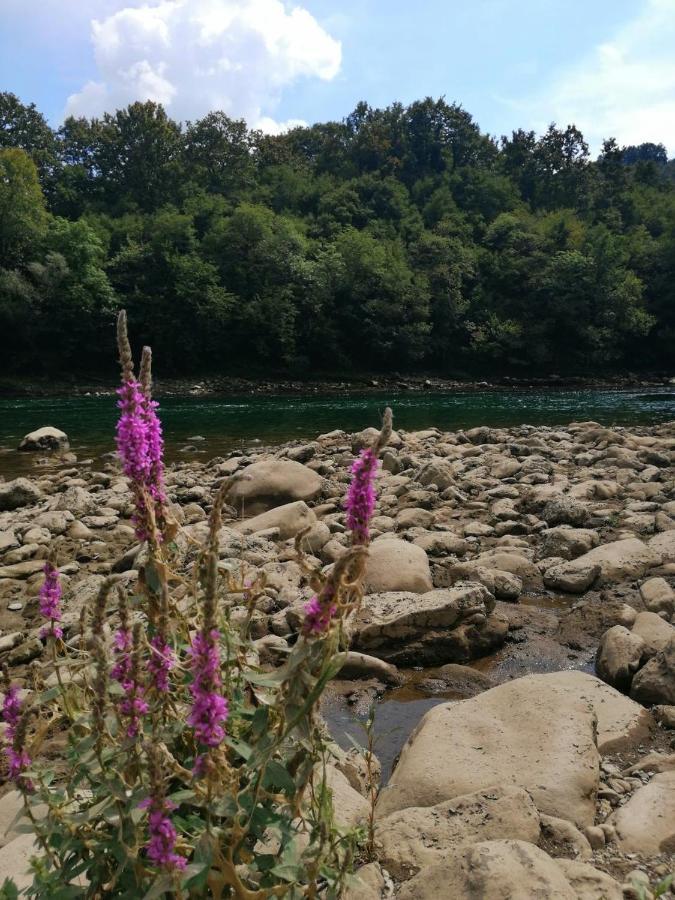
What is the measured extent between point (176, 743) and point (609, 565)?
641cm

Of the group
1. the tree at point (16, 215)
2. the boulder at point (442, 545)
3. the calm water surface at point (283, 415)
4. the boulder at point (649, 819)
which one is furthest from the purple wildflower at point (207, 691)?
the tree at point (16, 215)

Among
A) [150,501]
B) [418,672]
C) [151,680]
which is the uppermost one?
[150,501]

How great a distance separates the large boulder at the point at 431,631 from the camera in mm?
5719

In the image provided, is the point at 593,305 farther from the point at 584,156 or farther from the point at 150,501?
the point at 150,501

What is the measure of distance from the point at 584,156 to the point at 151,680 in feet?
342

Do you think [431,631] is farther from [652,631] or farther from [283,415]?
[283,415]

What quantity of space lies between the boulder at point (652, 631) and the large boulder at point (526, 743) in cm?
93

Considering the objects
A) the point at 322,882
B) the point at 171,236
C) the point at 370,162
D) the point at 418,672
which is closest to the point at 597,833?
the point at 322,882

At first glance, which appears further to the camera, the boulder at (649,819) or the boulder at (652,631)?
the boulder at (652,631)

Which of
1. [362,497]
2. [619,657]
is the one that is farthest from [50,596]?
[619,657]

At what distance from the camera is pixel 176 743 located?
2119mm

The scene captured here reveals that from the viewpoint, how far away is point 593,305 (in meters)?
59.2

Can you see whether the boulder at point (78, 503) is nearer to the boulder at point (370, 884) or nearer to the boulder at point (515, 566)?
the boulder at point (515, 566)

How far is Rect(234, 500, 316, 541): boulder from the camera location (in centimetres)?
901
